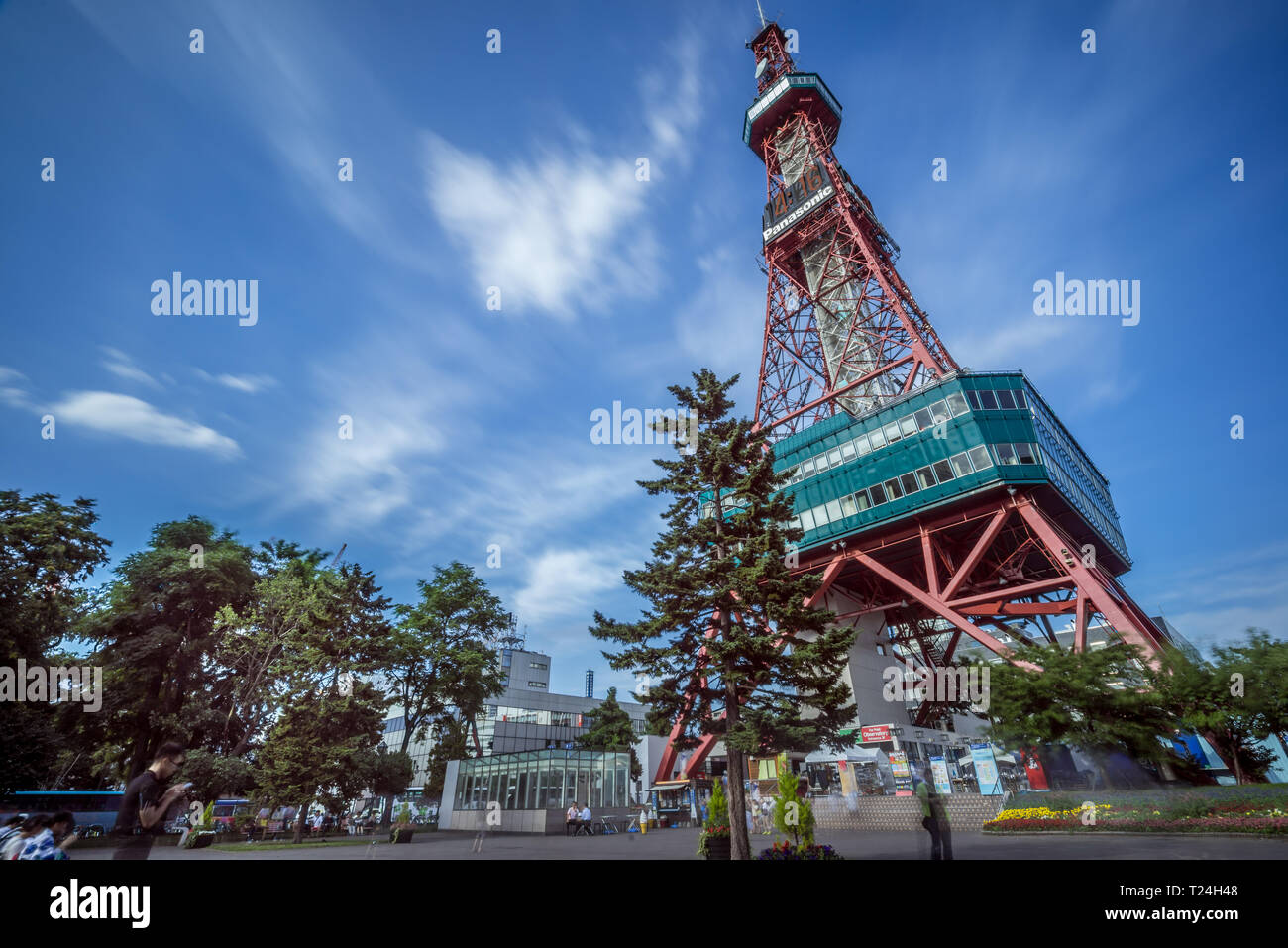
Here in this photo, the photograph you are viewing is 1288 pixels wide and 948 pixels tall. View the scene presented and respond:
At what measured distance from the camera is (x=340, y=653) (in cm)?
3133

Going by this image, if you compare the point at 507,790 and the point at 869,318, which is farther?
the point at 869,318

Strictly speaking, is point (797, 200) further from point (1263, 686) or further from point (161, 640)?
point (161, 640)

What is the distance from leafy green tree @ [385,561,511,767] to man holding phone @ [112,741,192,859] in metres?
27.7

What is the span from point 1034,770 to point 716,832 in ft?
67.0

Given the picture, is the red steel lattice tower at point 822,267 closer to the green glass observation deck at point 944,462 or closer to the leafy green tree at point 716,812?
the green glass observation deck at point 944,462

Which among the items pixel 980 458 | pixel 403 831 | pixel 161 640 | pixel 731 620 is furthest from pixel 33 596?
pixel 980 458

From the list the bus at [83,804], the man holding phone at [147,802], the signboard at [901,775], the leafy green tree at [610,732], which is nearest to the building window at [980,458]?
the signboard at [901,775]

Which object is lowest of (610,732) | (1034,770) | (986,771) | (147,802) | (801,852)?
(610,732)

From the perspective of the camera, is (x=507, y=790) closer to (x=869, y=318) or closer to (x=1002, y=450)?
(x=1002, y=450)

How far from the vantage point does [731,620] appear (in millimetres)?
20203

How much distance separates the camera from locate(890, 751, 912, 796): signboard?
26.9 meters

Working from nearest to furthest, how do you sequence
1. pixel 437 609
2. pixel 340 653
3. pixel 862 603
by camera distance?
1. pixel 340 653
2. pixel 437 609
3. pixel 862 603
